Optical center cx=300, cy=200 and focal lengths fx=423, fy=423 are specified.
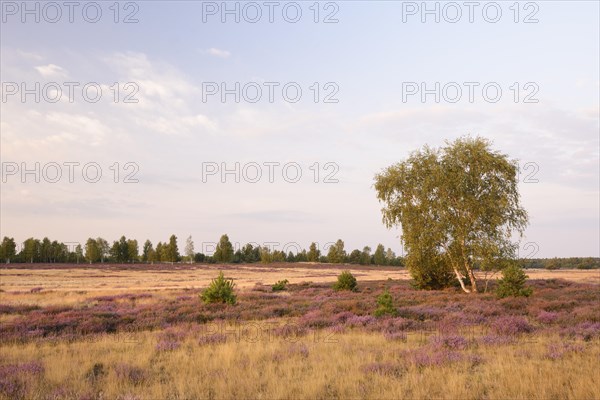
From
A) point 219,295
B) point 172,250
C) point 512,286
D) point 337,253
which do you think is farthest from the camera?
point 337,253

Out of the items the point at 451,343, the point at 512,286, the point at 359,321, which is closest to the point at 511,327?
the point at 451,343

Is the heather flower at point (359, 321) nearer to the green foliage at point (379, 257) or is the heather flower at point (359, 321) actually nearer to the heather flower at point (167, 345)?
the heather flower at point (167, 345)

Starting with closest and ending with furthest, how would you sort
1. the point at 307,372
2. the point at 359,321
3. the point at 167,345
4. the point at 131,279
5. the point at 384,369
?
the point at 384,369
the point at 307,372
the point at 167,345
the point at 359,321
the point at 131,279

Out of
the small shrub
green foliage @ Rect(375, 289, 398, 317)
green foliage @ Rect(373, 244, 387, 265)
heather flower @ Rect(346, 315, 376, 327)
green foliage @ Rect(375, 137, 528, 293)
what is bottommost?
green foliage @ Rect(373, 244, 387, 265)

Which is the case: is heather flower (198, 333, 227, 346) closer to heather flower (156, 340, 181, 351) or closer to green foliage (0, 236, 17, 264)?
heather flower (156, 340, 181, 351)

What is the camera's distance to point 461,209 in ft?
107

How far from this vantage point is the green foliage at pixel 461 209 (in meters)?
32.2

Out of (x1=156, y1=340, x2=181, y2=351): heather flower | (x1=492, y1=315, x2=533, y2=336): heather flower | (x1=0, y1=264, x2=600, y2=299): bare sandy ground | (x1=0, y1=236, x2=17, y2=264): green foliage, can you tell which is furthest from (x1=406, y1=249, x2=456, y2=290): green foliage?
(x1=0, y1=236, x2=17, y2=264): green foliage

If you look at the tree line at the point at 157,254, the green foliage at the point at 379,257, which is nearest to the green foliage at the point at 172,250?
the tree line at the point at 157,254

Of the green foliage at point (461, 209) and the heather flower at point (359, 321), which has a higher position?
the green foliage at point (461, 209)

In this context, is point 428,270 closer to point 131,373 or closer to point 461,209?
point 461,209

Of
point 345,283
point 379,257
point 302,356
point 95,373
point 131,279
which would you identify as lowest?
point 379,257

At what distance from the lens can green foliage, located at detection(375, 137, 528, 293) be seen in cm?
3222

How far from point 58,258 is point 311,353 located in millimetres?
144237
